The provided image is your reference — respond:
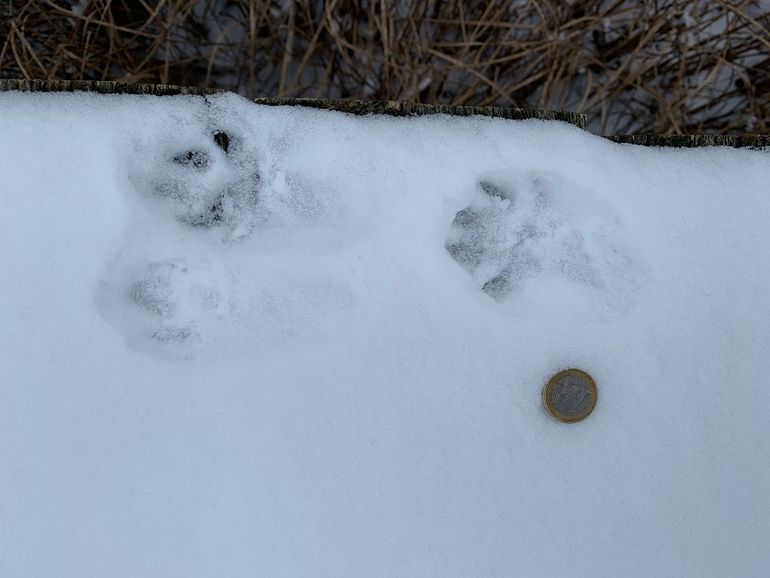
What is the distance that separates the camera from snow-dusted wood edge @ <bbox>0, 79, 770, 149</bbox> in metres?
1.03

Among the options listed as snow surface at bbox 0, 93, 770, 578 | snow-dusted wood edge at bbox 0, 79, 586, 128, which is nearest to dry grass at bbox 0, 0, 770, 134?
snow-dusted wood edge at bbox 0, 79, 586, 128

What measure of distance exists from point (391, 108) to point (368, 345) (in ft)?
1.32

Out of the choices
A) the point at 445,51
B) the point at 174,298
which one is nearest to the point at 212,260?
the point at 174,298

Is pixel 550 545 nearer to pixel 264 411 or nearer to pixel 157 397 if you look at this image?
pixel 264 411

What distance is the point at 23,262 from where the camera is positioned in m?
1.00

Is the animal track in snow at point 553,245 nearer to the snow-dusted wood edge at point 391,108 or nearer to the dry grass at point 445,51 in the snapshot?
the snow-dusted wood edge at point 391,108

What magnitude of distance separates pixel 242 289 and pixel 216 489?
0.33 metres

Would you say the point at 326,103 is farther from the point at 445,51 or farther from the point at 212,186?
the point at 445,51

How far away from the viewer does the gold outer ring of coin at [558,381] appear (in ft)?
3.54

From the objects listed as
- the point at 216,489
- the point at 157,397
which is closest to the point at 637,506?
the point at 216,489

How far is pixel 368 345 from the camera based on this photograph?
1.06 m

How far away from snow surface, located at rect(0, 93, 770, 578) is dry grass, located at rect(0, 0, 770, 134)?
43cm

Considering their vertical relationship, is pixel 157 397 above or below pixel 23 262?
below

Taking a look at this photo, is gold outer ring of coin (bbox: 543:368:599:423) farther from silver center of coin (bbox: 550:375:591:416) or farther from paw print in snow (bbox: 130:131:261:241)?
paw print in snow (bbox: 130:131:261:241)
